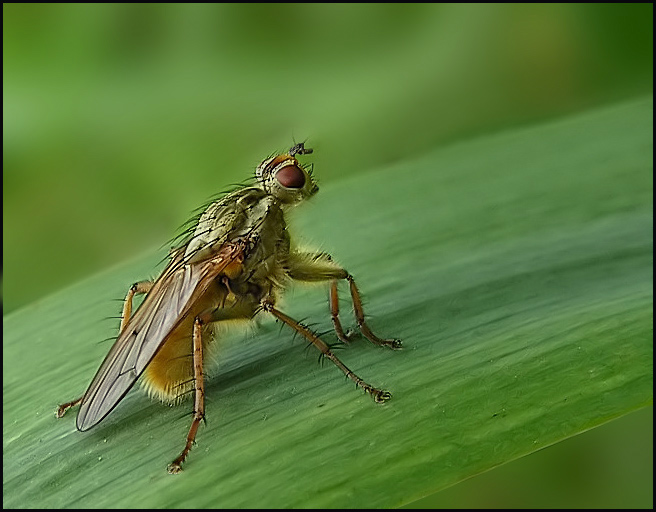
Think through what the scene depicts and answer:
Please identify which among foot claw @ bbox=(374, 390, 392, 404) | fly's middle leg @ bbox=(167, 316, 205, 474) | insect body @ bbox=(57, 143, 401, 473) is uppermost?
insect body @ bbox=(57, 143, 401, 473)

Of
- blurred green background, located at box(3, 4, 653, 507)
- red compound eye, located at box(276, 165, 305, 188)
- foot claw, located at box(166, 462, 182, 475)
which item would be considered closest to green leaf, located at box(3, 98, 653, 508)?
foot claw, located at box(166, 462, 182, 475)

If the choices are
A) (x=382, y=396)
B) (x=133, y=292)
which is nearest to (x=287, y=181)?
(x=133, y=292)

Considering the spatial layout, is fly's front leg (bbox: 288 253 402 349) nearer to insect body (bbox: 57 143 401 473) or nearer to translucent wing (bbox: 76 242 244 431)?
insect body (bbox: 57 143 401 473)

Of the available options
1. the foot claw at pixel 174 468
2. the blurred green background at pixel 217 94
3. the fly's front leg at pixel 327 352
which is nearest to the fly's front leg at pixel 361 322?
the fly's front leg at pixel 327 352

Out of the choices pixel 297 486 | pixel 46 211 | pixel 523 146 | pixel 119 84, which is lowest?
pixel 297 486

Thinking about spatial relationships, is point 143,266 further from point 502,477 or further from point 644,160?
point 644,160

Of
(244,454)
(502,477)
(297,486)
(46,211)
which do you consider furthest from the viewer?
(46,211)

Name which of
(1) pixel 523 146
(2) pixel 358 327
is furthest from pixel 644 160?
(2) pixel 358 327

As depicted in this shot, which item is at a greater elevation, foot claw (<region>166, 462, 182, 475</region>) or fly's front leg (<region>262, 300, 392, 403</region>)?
fly's front leg (<region>262, 300, 392, 403</region>)

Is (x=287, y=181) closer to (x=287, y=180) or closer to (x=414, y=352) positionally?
(x=287, y=180)
